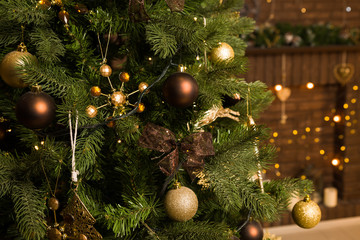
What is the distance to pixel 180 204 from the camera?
0.62 metres

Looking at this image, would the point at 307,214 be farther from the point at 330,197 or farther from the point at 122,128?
the point at 330,197

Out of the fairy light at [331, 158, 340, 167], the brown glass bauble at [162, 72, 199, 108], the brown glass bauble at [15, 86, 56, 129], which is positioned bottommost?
the fairy light at [331, 158, 340, 167]

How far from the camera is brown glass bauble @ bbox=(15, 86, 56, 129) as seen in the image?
1.83 feet

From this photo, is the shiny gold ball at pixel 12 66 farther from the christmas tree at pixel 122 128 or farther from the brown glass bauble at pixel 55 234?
the brown glass bauble at pixel 55 234

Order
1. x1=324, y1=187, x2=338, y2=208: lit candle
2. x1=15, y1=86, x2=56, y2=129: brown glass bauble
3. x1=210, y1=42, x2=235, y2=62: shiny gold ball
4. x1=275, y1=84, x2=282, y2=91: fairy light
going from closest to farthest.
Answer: x1=15, y1=86, x2=56, y2=129: brown glass bauble, x1=210, y1=42, x2=235, y2=62: shiny gold ball, x1=275, y1=84, x2=282, y2=91: fairy light, x1=324, y1=187, x2=338, y2=208: lit candle

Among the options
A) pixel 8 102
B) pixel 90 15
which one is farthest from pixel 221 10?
pixel 8 102

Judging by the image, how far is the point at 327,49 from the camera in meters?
2.26

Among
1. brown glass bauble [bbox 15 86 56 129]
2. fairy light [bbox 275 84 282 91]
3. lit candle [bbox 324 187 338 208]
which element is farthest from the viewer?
lit candle [bbox 324 187 338 208]

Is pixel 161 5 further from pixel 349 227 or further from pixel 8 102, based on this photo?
pixel 349 227

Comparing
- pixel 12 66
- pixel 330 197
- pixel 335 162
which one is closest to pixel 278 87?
pixel 335 162

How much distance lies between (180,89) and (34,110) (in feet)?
0.80

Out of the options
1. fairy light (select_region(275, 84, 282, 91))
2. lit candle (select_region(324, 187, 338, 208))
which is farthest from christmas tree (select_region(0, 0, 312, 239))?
lit candle (select_region(324, 187, 338, 208))

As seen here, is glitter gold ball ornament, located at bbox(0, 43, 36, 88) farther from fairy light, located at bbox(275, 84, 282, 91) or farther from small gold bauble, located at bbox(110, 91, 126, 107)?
fairy light, located at bbox(275, 84, 282, 91)

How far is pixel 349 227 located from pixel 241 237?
2.18 metres
